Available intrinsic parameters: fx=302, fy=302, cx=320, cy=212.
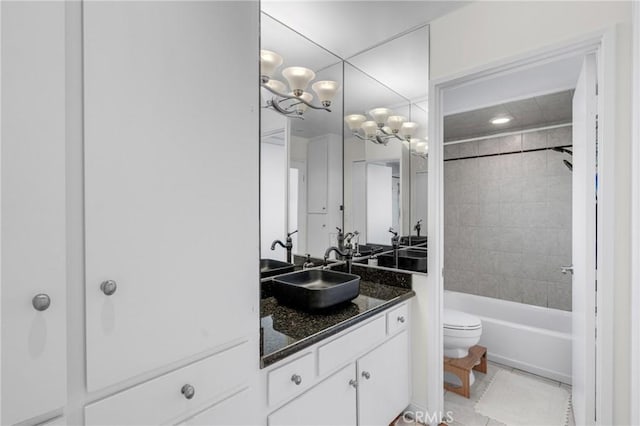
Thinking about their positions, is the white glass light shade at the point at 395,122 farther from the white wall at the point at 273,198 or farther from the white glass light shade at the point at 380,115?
the white wall at the point at 273,198

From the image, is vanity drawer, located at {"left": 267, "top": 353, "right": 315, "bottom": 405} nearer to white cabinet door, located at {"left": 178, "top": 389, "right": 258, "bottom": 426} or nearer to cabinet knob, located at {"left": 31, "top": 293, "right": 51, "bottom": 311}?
white cabinet door, located at {"left": 178, "top": 389, "right": 258, "bottom": 426}

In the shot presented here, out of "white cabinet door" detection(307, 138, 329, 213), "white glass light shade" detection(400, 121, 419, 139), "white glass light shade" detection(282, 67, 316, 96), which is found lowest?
"white cabinet door" detection(307, 138, 329, 213)

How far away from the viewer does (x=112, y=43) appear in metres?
0.71

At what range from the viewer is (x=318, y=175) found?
220cm

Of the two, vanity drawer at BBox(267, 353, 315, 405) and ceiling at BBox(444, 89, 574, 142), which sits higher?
ceiling at BBox(444, 89, 574, 142)

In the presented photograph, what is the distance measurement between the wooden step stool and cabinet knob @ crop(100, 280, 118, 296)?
2466mm

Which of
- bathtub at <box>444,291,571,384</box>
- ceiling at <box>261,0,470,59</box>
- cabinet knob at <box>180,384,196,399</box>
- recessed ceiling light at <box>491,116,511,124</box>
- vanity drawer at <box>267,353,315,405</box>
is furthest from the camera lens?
recessed ceiling light at <box>491,116,511,124</box>

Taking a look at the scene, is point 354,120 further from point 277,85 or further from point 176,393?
point 176,393

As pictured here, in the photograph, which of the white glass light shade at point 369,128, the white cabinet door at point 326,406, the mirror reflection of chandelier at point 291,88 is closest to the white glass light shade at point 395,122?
the white glass light shade at point 369,128

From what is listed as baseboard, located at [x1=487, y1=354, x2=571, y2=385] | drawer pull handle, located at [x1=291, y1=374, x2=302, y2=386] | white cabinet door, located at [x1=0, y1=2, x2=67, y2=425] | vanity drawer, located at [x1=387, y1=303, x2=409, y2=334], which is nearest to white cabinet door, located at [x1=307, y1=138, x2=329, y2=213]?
vanity drawer, located at [x1=387, y1=303, x2=409, y2=334]

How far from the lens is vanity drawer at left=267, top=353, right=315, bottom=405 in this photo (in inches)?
44.5

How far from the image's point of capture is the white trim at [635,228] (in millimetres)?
1229

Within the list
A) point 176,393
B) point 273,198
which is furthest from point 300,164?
point 176,393

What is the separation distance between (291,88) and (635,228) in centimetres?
185
